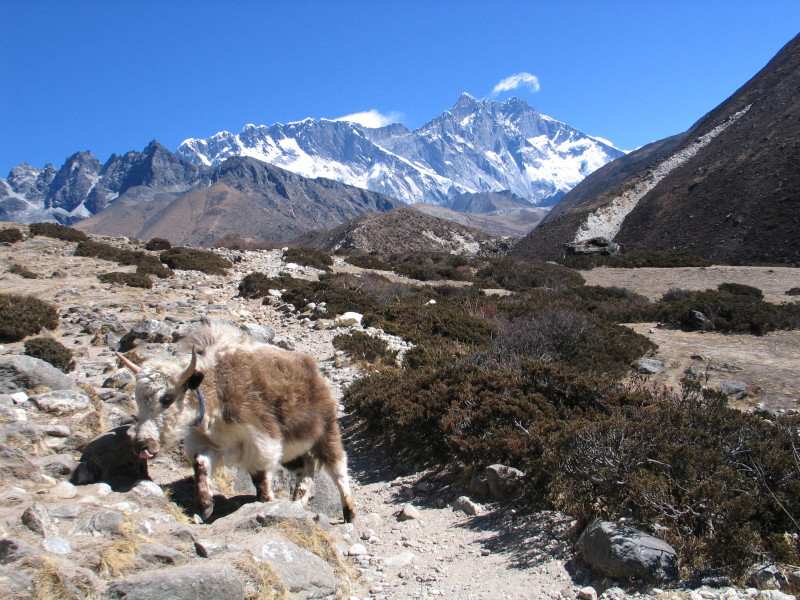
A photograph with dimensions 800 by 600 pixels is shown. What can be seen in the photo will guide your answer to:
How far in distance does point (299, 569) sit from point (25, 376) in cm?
433

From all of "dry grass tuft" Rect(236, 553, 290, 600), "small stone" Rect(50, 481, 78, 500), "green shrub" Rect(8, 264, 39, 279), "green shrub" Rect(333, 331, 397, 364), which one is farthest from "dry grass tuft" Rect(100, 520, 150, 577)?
"green shrub" Rect(8, 264, 39, 279)

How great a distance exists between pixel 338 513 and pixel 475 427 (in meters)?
1.79

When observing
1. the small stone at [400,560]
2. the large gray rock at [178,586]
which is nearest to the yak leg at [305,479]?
the small stone at [400,560]

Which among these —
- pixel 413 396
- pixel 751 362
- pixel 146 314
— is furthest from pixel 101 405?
pixel 751 362

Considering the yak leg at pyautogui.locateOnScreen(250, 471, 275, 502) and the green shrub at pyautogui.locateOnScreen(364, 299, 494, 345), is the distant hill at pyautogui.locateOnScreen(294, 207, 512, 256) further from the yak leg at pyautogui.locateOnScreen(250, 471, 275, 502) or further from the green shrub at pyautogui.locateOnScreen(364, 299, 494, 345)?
the yak leg at pyautogui.locateOnScreen(250, 471, 275, 502)

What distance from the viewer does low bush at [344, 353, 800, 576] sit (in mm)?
3146

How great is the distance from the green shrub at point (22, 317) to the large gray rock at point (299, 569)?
30.1 feet

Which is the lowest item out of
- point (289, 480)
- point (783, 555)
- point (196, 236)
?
point (783, 555)

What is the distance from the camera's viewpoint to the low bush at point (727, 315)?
39.3ft

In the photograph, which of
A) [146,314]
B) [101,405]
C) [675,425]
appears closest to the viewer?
[675,425]

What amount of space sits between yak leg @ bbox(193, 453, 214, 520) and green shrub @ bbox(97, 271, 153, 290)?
14.6 meters

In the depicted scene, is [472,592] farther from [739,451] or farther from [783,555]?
[739,451]

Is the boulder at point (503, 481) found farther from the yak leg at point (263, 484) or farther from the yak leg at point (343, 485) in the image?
the yak leg at point (263, 484)

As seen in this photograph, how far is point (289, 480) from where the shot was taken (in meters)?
4.77
